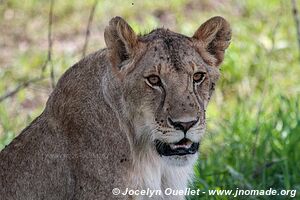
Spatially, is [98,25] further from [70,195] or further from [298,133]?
[70,195]

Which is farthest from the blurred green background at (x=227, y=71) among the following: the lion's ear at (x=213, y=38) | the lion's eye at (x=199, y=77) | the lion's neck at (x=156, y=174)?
the lion's eye at (x=199, y=77)

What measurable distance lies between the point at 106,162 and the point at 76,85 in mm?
458

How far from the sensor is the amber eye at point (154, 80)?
488 centimetres

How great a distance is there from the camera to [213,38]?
5.24 meters

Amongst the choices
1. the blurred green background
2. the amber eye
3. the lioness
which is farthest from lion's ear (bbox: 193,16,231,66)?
the blurred green background

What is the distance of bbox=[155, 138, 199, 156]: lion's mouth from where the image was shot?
15.8ft

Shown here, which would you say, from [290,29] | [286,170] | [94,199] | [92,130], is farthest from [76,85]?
[290,29]

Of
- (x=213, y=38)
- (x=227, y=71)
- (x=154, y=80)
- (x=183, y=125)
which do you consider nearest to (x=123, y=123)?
(x=154, y=80)

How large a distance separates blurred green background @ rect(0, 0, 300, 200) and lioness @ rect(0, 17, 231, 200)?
1.25m

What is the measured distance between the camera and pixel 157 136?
4875mm

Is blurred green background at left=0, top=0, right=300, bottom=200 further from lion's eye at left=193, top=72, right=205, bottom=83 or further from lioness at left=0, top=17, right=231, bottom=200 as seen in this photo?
lion's eye at left=193, top=72, right=205, bottom=83

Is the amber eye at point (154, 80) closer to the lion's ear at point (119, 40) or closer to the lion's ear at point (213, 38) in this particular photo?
the lion's ear at point (119, 40)

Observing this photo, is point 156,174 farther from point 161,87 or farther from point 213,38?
point 213,38

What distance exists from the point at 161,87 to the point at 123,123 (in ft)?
1.02
